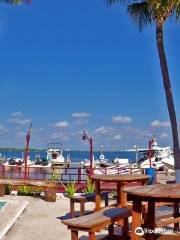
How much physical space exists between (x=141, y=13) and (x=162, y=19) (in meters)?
1.00

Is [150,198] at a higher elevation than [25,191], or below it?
higher

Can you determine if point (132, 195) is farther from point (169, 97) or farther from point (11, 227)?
point (169, 97)

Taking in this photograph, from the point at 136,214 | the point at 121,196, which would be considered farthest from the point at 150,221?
the point at 121,196

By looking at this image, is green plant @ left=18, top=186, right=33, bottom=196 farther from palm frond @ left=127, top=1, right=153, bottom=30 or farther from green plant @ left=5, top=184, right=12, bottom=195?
palm frond @ left=127, top=1, right=153, bottom=30

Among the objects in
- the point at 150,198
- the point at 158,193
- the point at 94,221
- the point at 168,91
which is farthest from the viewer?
the point at 168,91

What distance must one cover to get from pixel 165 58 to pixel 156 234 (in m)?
10.9

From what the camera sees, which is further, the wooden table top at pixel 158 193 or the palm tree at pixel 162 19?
the palm tree at pixel 162 19

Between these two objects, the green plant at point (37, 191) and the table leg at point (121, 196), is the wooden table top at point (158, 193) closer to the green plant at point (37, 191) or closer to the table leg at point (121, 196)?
the table leg at point (121, 196)

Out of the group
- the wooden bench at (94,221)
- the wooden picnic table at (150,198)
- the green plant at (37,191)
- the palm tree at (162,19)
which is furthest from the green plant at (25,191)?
the wooden picnic table at (150,198)

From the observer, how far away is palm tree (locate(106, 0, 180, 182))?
16.2 metres

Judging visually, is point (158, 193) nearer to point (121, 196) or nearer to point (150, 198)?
point (150, 198)

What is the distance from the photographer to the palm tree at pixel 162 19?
53.3ft

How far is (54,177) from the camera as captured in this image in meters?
19.6

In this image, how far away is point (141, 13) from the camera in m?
17.7
